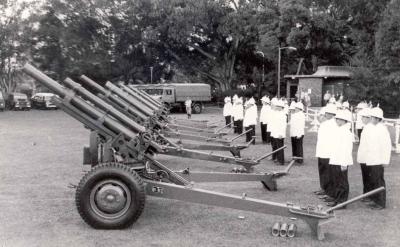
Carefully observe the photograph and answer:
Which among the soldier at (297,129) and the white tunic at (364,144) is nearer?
the white tunic at (364,144)

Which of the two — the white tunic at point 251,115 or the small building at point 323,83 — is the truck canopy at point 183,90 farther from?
the white tunic at point 251,115

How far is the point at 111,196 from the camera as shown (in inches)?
262

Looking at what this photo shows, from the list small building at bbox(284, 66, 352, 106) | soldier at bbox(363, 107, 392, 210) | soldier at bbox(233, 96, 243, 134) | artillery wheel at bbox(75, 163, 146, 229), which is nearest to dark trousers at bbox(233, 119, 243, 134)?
soldier at bbox(233, 96, 243, 134)

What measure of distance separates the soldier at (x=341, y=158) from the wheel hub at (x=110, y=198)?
367 cm

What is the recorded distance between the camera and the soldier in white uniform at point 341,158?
8398mm

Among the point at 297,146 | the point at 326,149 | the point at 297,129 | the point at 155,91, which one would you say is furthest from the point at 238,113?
the point at 155,91

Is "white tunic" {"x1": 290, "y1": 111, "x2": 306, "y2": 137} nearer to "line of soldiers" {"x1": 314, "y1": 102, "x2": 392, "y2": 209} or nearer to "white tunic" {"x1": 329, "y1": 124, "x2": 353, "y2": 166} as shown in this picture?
"line of soldiers" {"x1": 314, "y1": 102, "x2": 392, "y2": 209}

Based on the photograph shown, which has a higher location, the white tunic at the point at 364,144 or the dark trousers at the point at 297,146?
the white tunic at the point at 364,144

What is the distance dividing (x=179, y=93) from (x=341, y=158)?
31.0 metres

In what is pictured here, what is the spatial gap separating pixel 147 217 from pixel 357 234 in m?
2.91

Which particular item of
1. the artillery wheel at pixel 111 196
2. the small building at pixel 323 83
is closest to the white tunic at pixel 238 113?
the artillery wheel at pixel 111 196

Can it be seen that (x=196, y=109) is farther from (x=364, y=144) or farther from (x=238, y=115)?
(x=364, y=144)

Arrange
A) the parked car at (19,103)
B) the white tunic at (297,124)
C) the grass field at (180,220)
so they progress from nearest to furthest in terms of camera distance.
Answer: the grass field at (180,220)
the white tunic at (297,124)
the parked car at (19,103)

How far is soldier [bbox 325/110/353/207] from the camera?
8.40 m
